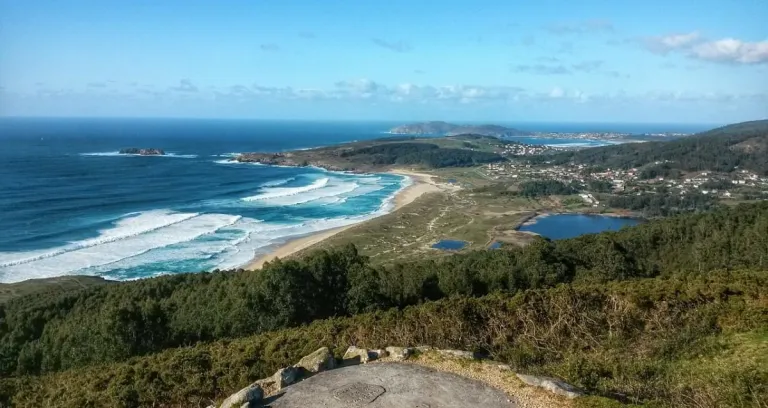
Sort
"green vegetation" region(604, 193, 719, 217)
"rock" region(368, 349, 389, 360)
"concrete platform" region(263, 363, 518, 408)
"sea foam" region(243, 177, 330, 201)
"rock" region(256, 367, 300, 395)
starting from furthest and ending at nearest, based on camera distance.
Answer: "sea foam" region(243, 177, 330, 201)
"green vegetation" region(604, 193, 719, 217)
"rock" region(368, 349, 389, 360)
"rock" region(256, 367, 300, 395)
"concrete platform" region(263, 363, 518, 408)

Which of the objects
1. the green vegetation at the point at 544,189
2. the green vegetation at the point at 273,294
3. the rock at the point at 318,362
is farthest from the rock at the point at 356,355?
the green vegetation at the point at 544,189

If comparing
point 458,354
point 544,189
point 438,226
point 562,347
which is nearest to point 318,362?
point 458,354

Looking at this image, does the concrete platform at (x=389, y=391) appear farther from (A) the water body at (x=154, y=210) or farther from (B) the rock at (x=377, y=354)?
(A) the water body at (x=154, y=210)

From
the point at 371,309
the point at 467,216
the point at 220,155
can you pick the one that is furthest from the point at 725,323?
the point at 220,155

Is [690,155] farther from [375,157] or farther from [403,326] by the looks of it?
[403,326]

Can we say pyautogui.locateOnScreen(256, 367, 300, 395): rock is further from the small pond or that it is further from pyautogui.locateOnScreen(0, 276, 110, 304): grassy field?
the small pond

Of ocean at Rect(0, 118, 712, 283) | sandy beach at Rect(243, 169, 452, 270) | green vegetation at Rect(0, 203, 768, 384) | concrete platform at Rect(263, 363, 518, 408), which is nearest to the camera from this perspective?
concrete platform at Rect(263, 363, 518, 408)

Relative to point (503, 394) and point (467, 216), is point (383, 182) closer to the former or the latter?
point (467, 216)

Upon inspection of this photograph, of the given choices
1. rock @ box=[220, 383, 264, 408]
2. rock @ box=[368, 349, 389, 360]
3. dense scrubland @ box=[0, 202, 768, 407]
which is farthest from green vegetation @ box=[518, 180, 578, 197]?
rock @ box=[220, 383, 264, 408]
